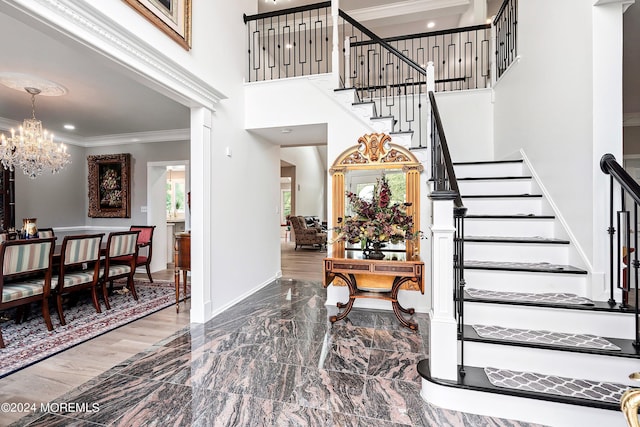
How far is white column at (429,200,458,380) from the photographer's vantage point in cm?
182

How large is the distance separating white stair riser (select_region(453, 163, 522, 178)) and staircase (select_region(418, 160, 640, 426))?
0.78m

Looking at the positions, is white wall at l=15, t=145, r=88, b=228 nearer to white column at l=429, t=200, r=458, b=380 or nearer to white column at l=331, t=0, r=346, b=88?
white column at l=331, t=0, r=346, b=88

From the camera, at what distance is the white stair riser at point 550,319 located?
1854 mm

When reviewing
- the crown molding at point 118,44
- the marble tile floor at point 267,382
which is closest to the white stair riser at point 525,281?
the marble tile floor at point 267,382

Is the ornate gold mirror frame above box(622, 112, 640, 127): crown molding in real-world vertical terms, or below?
below

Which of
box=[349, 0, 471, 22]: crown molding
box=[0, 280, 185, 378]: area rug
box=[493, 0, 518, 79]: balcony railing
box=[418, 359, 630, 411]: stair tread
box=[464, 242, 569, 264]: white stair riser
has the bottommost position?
box=[0, 280, 185, 378]: area rug

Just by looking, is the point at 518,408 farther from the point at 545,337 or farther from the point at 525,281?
the point at 525,281

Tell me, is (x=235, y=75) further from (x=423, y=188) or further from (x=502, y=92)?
(x=502, y=92)

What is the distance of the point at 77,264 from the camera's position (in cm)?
329

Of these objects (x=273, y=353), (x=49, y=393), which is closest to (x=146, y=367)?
(x=49, y=393)

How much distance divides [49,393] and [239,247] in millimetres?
2199

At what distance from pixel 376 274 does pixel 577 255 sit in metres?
1.62

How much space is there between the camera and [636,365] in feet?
5.37

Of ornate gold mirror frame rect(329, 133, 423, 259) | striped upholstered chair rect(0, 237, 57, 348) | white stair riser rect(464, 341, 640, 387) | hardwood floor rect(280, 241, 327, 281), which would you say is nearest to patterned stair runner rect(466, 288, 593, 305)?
white stair riser rect(464, 341, 640, 387)
